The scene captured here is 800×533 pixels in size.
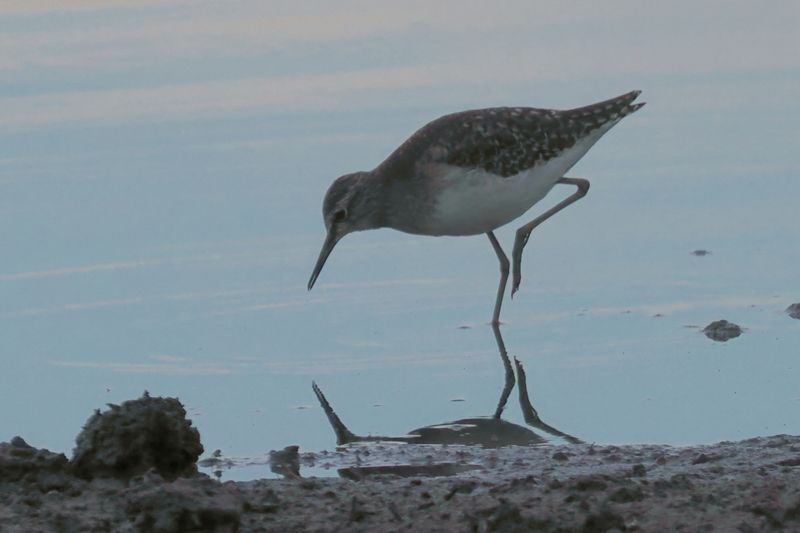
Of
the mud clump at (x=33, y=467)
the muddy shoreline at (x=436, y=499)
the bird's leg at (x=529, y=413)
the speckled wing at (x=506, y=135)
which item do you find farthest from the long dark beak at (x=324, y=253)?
the mud clump at (x=33, y=467)

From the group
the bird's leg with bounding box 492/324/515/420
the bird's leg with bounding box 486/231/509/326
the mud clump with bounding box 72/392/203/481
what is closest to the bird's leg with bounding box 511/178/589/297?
the bird's leg with bounding box 486/231/509/326

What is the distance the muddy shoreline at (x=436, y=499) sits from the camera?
5453 millimetres

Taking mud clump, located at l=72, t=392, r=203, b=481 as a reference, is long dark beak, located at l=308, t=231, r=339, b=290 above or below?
above

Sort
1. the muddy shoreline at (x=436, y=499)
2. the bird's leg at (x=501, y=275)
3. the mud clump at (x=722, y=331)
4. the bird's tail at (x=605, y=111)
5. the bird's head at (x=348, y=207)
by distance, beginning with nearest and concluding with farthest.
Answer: the muddy shoreline at (x=436, y=499) < the mud clump at (x=722, y=331) < the bird's leg at (x=501, y=275) < the bird's head at (x=348, y=207) < the bird's tail at (x=605, y=111)

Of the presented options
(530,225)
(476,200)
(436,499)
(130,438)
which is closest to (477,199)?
(476,200)

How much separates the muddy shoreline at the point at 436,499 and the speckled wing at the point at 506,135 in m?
3.71

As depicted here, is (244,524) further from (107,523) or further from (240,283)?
(240,283)

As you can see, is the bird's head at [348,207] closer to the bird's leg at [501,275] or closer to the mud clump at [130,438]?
the bird's leg at [501,275]

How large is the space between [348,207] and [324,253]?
0.46 m

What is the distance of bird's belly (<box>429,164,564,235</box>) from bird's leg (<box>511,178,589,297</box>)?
15 centimetres

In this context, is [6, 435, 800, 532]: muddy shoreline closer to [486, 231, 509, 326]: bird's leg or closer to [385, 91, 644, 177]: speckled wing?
[486, 231, 509, 326]: bird's leg

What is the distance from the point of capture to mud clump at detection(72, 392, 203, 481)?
626 centimetres

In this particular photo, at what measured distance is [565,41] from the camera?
541 inches

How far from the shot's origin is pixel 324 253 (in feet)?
31.6
